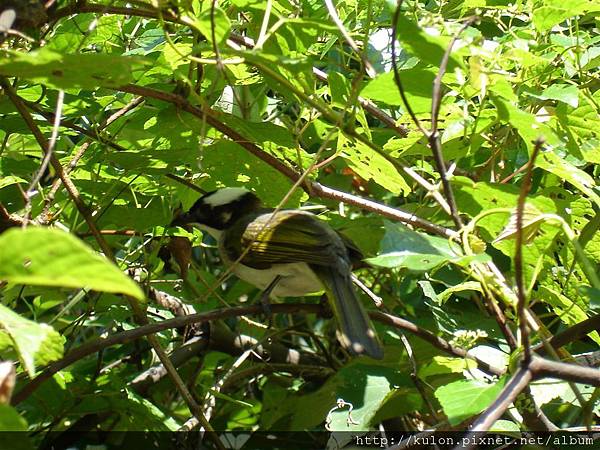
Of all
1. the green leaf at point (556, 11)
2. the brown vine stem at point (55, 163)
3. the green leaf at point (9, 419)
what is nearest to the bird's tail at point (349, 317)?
the brown vine stem at point (55, 163)

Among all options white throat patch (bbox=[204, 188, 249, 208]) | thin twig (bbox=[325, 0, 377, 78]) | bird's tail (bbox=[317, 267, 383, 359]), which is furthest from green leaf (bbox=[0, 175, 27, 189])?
thin twig (bbox=[325, 0, 377, 78])

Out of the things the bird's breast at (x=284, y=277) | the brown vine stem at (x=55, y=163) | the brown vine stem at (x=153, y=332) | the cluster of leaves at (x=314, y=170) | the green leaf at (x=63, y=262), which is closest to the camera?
the green leaf at (x=63, y=262)

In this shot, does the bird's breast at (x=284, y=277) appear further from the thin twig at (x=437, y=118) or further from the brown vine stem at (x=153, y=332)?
the thin twig at (x=437, y=118)

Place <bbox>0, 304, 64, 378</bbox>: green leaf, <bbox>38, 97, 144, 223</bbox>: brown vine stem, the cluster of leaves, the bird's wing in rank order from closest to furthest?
<bbox>0, 304, 64, 378</bbox>: green leaf < the cluster of leaves < <bbox>38, 97, 144, 223</bbox>: brown vine stem < the bird's wing

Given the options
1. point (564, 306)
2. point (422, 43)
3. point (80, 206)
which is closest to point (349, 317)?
point (564, 306)

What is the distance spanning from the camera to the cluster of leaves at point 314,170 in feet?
6.40

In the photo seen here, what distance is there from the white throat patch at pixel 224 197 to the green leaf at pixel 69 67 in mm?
1681

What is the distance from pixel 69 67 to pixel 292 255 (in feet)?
5.28

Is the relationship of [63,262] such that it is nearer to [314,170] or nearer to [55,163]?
[55,163]

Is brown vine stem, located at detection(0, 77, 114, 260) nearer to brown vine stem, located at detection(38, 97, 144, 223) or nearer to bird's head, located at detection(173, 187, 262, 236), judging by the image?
brown vine stem, located at detection(38, 97, 144, 223)

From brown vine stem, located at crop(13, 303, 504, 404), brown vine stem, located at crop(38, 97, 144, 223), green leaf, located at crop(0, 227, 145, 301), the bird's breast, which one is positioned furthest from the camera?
the bird's breast

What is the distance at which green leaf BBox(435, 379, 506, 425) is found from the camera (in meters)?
1.77

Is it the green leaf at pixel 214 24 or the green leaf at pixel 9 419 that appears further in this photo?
the green leaf at pixel 214 24

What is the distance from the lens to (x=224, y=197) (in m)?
3.83
